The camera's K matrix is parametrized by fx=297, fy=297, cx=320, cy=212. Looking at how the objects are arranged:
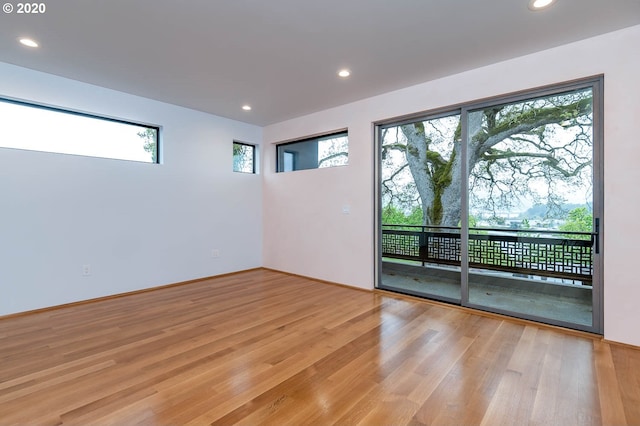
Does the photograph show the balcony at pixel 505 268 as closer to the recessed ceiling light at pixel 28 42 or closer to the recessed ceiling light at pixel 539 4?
the recessed ceiling light at pixel 539 4

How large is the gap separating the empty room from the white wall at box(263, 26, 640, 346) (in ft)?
0.07

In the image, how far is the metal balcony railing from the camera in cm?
278

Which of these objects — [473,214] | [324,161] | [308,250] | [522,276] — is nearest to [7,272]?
[308,250]

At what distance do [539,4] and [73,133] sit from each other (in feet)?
16.1

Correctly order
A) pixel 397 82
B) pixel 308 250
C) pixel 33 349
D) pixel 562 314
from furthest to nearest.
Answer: pixel 308 250 < pixel 397 82 < pixel 562 314 < pixel 33 349

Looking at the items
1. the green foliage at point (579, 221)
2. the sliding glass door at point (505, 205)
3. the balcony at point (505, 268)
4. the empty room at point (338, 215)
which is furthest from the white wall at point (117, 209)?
the green foliage at point (579, 221)

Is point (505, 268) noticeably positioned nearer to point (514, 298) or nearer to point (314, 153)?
point (514, 298)

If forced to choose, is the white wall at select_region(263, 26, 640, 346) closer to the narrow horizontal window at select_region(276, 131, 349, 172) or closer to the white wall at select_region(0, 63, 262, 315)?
the narrow horizontal window at select_region(276, 131, 349, 172)

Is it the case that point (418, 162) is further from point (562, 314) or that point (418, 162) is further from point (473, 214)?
point (562, 314)

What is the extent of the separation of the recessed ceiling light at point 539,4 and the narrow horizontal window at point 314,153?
2565 mm

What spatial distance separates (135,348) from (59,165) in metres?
2.51

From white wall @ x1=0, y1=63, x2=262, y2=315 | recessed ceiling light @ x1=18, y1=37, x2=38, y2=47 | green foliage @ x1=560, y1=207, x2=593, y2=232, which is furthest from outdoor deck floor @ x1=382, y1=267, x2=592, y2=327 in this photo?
recessed ceiling light @ x1=18, y1=37, x2=38, y2=47

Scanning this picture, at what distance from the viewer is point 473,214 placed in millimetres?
3346

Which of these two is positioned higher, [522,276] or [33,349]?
[522,276]
